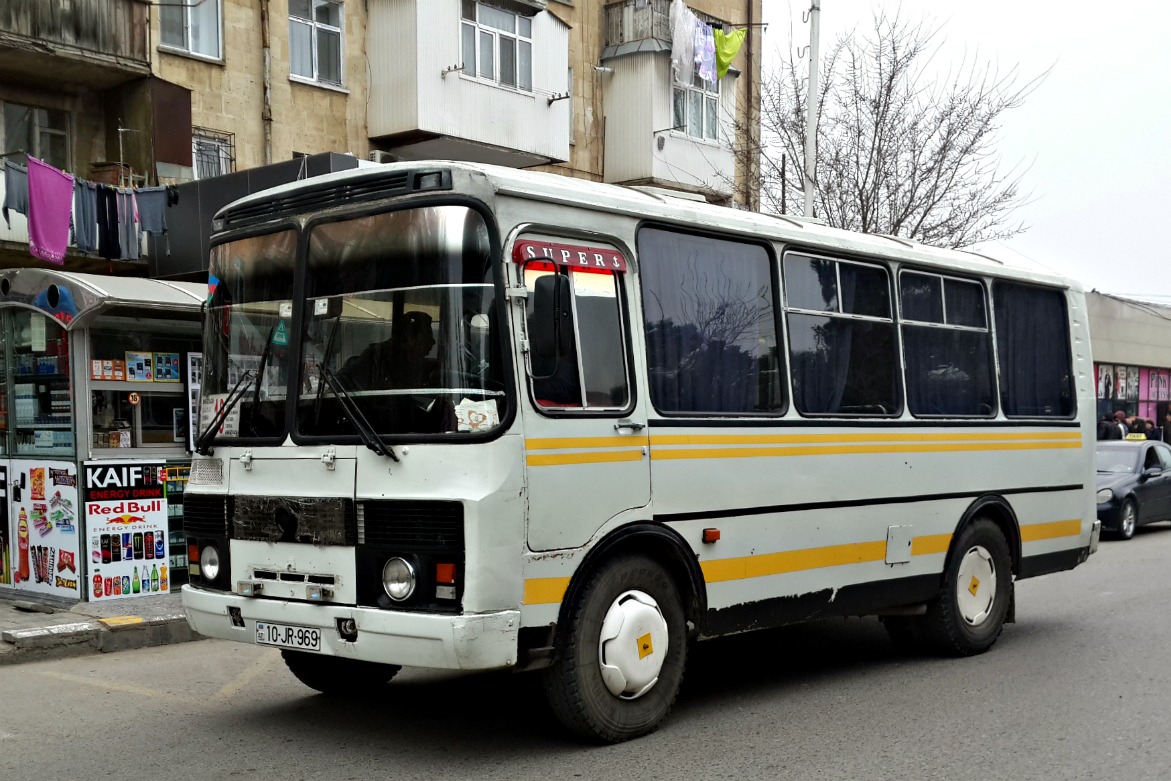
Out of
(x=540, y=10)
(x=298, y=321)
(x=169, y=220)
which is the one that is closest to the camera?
(x=298, y=321)

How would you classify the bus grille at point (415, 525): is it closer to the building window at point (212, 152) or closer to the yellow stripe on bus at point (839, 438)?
the yellow stripe on bus at point (839, 438)

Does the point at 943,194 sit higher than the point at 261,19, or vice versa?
the point at 261,19

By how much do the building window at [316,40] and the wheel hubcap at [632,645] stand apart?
1752 centimetres

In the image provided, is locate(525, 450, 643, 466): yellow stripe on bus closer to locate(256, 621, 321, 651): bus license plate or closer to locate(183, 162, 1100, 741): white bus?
locate(183, 162, 1100, 741): white bus

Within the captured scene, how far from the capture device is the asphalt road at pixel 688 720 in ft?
19.3

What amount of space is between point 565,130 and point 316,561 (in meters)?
19.6

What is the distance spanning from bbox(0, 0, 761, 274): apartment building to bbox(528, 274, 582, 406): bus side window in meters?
9.10

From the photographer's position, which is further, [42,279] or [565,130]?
[565,130]

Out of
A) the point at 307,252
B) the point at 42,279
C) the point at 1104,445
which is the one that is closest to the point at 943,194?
the point at 1104,445

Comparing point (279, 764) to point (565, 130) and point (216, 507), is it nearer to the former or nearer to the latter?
point (216, 507)

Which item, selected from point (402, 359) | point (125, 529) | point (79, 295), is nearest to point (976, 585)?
point (402, 359)

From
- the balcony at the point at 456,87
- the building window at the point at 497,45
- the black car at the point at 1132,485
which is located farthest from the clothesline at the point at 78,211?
the black car at the point at 1132,485

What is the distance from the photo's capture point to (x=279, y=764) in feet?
19.6

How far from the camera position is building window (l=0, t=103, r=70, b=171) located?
1866cm
